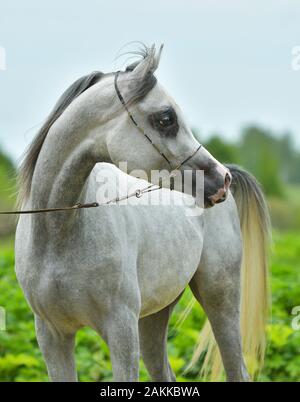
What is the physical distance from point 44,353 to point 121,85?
60.4 inches

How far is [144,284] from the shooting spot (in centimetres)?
482

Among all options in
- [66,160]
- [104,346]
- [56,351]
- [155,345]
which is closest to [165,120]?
[66,160]

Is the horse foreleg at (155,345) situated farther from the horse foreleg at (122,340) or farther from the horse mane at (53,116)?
the horse mane at (53,116)

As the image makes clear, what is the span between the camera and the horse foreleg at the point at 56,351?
4.69m

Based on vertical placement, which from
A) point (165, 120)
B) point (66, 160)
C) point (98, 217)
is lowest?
point (98, 217)

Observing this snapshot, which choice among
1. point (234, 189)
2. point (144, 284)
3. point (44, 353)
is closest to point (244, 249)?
point (234, 189)

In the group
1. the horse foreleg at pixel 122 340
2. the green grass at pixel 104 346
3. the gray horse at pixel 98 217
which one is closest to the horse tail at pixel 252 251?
the green grass at pixel 104 346

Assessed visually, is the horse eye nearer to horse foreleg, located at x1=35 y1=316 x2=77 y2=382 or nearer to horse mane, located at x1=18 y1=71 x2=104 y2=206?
horse mane, located at x1=18 y1=71 x2=104 y2=206

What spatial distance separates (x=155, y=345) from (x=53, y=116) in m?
1.96

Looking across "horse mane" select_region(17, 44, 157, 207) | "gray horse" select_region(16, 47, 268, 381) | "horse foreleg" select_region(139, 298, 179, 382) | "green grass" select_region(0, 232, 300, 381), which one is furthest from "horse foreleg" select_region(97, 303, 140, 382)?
"green grass" select_region(0, 232, 300, 381)

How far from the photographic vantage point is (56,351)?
4699mm

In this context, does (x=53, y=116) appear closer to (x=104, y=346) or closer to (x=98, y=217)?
(x=98, y=217)

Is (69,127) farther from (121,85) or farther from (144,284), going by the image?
(144,284)

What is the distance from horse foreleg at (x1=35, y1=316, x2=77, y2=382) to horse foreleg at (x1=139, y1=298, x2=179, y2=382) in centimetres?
112
